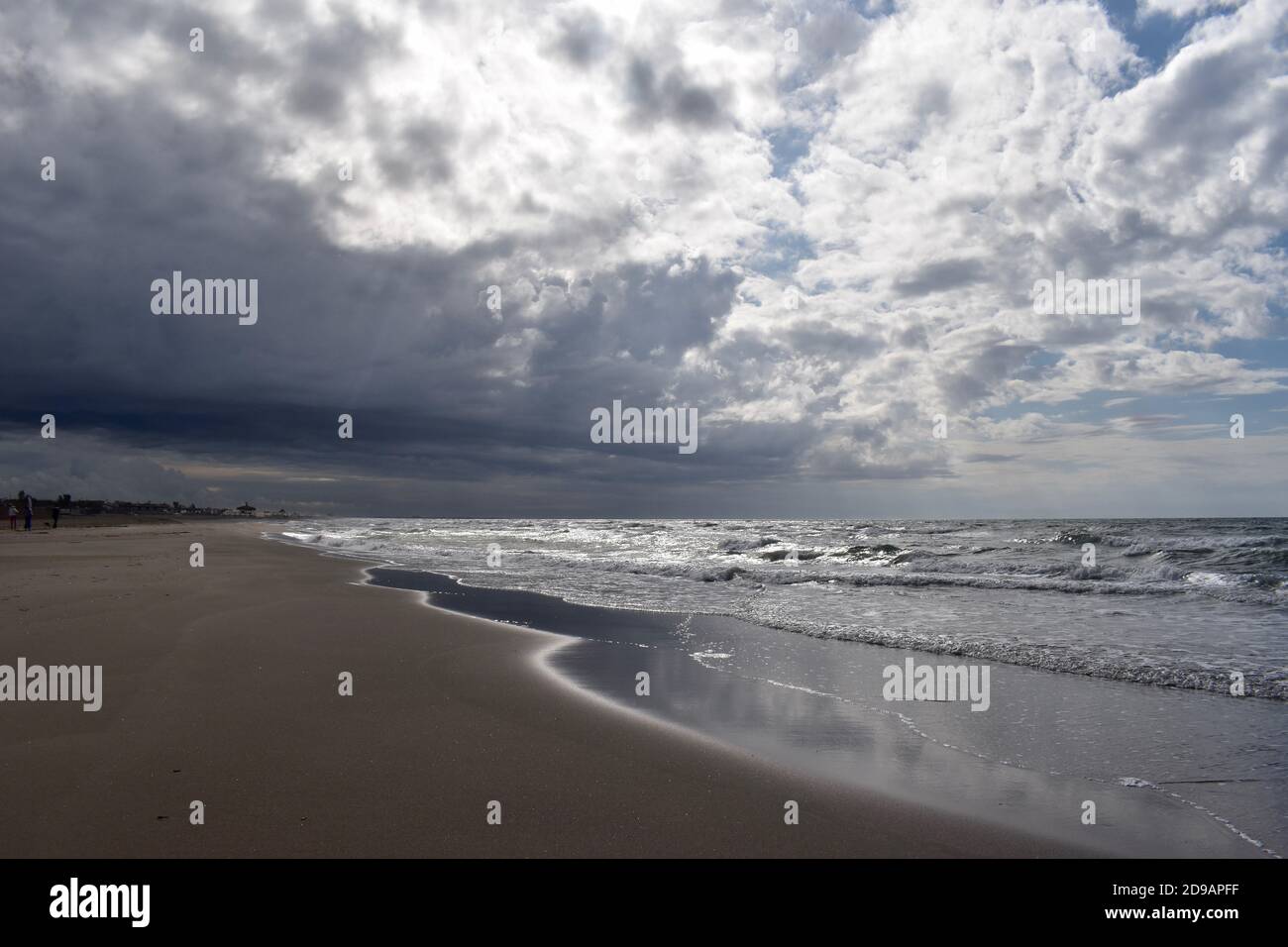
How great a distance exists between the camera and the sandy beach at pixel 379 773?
412 centimetres

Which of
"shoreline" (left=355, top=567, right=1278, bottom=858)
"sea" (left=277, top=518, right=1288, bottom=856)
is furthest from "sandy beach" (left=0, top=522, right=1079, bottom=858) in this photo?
"sea" (left=277, top=518, right=1288, bottom=856)

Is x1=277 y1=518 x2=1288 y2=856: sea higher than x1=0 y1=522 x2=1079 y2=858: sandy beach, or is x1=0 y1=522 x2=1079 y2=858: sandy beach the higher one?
x1=0 y1=522 x2=1079 y2=858: sandy beach

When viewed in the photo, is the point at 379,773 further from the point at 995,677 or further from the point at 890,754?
the point at 995,677

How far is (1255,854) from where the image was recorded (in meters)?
4.34

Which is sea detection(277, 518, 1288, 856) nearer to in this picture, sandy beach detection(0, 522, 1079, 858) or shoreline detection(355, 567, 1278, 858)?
shoreline detection(355, 567, 1278, 858)

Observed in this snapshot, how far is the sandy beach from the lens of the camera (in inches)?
162

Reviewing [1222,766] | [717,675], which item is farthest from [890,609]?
[1222,766]

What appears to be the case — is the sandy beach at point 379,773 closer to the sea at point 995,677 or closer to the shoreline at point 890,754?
the shoreline at point 890,754

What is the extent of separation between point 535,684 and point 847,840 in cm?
444

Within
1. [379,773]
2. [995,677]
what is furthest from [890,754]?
[379,773]

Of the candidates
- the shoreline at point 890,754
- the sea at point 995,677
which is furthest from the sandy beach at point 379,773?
the sea at point 995,677

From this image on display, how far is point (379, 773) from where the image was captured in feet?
16.5

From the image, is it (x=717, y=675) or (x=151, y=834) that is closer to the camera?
(x=151, y=834)
